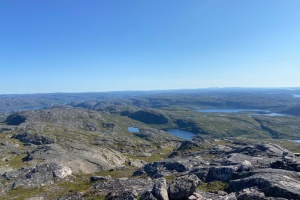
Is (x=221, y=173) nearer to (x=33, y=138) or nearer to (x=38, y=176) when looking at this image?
(x=38, y=176)

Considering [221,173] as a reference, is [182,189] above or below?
above

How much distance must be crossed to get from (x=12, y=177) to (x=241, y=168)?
180ft

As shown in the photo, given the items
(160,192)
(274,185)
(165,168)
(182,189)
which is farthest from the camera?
(165,168)

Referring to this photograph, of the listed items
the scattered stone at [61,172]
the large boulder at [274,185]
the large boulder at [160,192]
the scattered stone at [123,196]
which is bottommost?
the scattered stone at [61,172]

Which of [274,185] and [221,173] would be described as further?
[221,173]

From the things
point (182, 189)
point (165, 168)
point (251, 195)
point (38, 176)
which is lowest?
point (38, 176)

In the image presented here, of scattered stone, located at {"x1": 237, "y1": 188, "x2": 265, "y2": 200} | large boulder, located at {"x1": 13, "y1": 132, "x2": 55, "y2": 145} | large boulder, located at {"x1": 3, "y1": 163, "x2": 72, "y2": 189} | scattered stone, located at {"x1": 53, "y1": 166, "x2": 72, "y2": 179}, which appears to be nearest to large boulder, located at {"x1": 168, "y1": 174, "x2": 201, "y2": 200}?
scattered stone, located at {"x1": 237, "y1": 188, "x2": 265, "y2": 200}

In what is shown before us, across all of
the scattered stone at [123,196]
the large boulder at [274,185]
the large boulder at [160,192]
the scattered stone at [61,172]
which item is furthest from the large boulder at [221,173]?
the scattered stone at [61,172]

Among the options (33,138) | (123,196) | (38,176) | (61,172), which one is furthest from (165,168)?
(33,138)

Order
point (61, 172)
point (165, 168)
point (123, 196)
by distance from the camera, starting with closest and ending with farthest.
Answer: point (123, 196) < point (165, 168) < point (61, 172)

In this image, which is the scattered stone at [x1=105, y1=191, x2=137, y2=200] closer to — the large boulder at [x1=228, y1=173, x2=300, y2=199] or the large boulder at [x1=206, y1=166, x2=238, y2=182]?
the large boulder at [x1=228, y1=173, x2=300, y2=199]

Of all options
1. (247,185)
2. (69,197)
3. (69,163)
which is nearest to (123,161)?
(69,163)

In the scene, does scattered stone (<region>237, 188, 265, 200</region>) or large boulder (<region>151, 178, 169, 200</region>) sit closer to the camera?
scattered stone (<region>237, 188, 265, 200</region>)

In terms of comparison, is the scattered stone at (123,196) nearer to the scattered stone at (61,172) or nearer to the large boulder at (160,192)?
the large boulder at (160,192)
